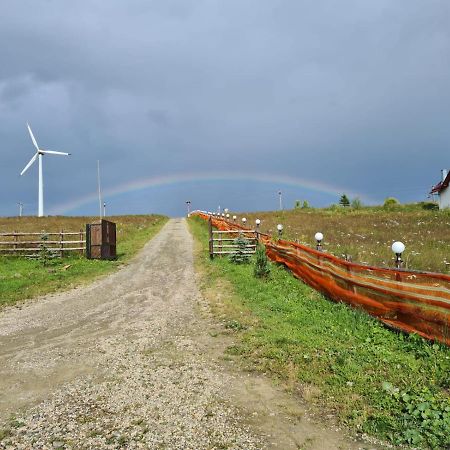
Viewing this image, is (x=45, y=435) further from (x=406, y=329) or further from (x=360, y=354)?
(x=406, y=329)

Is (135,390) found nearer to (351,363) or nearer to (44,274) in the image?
(351,363)

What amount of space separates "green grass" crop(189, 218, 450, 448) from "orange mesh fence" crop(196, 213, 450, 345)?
0.72 feet

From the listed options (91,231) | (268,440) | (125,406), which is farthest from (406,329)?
(91,231)

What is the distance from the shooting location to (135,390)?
546 centimetres

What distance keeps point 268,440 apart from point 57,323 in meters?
6.88

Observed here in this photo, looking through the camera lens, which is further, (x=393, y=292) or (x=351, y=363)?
(x=393, y=292)

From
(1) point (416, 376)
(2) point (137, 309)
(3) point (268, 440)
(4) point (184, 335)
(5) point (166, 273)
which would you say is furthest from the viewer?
(5) point (166, 273)

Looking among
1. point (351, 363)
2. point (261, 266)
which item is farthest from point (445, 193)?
point (351, 363)

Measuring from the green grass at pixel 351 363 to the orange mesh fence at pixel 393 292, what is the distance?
0.22m

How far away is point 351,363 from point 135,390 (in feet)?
10.6

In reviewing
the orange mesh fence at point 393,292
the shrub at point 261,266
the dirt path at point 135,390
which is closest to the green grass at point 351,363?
the orange mesh fence at point 393,292

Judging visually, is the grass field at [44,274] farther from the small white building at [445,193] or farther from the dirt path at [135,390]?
the small white building at [445,193]

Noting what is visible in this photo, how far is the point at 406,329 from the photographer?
664cm

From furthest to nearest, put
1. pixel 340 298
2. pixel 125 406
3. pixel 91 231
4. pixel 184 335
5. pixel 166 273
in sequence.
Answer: pixel 91 231
pixel 166 273
pixel 340 298
pixel 184 335
pixel 125 406
